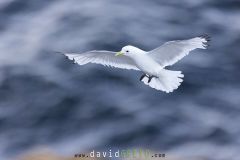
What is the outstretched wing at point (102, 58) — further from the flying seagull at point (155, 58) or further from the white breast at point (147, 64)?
the white breast at point (147, 64)

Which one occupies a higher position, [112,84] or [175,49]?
[112,84]

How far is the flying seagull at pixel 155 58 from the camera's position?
13555 millimetres

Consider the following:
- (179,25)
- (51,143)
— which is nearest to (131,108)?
(51,143)

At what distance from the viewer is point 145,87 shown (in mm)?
15727

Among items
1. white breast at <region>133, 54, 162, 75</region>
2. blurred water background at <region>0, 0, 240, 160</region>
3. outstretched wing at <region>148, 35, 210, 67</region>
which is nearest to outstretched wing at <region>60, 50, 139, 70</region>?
white breast at <region>133, 54, 162, 75</region>

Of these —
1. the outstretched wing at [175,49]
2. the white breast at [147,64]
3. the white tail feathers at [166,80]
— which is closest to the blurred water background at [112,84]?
the white tail feathers at [166,80]

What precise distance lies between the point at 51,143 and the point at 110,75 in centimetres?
217

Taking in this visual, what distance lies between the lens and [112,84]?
15.8 metres

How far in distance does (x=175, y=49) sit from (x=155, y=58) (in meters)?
0.42

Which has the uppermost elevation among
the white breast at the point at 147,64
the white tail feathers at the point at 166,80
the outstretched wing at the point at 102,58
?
the outstretched wing at the point at 102,58

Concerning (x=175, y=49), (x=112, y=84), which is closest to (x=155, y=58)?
(x=175, y=49)

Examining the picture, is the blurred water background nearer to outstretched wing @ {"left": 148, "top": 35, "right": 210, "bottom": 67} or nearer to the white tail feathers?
the white tail feathers

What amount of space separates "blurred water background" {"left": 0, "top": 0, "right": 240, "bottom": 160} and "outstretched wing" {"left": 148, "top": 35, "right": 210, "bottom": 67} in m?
1.52

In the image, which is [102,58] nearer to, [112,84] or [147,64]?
[147,64]
